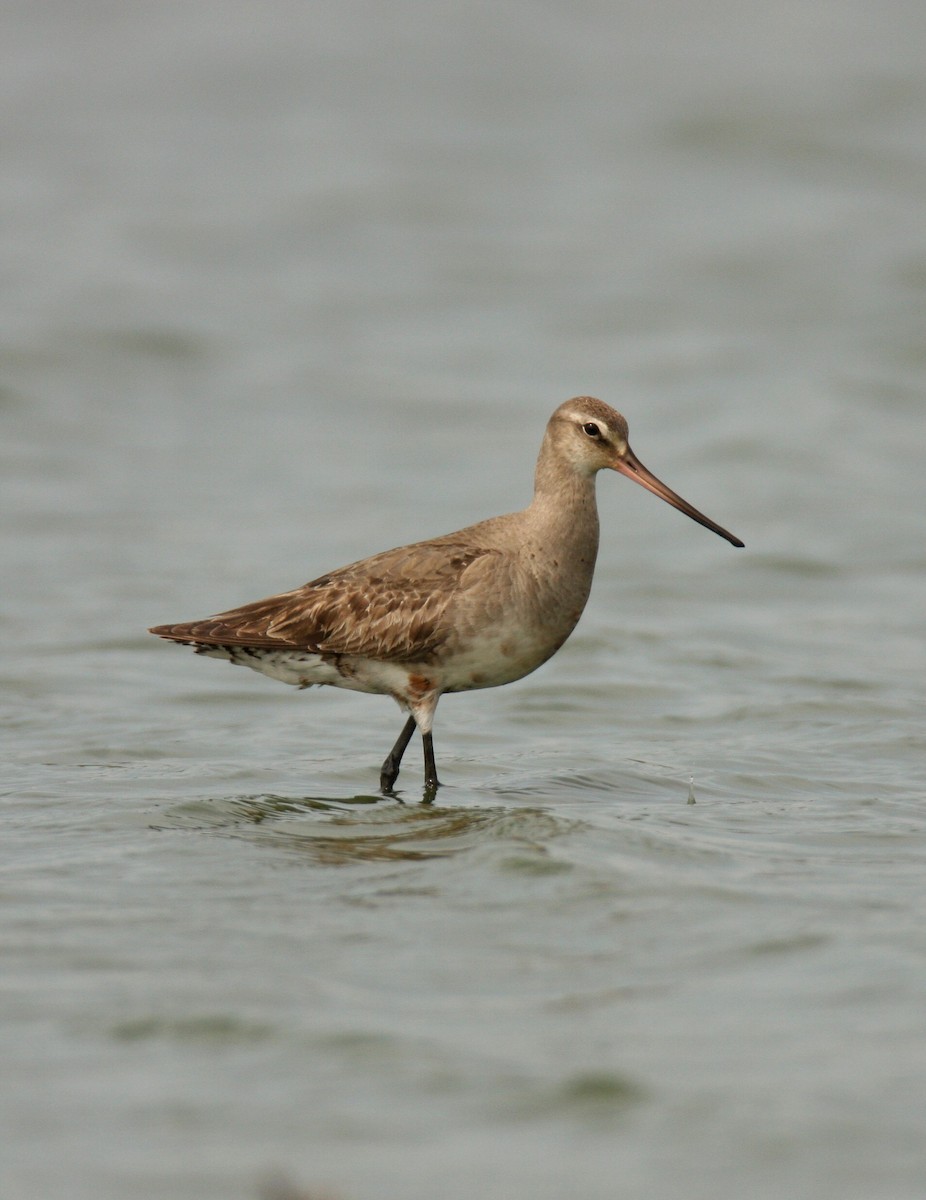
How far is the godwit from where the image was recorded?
8.41 meters

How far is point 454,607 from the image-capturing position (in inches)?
330

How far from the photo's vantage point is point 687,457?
1764 cm

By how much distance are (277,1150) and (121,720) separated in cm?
589

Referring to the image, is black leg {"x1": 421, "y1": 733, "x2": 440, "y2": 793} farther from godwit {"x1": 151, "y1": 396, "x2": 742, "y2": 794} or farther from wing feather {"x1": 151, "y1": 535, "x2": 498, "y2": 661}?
wing feather {"x1": 151, "y1": 535, "x2": 498, "y2": 661}

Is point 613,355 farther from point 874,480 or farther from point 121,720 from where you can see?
point 121,720

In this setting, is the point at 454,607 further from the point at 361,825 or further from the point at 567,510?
A: the point at 361,825

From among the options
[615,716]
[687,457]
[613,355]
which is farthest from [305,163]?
[615,716]

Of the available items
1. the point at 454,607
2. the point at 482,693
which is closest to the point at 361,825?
the point at 454,607

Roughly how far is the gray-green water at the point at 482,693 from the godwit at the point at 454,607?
580 mm

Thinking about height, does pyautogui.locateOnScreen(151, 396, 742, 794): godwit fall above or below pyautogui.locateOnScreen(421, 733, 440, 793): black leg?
above

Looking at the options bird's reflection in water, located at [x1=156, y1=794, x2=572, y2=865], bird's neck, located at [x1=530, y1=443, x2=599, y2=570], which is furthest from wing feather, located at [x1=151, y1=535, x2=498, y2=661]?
bird's reflection in water, located at [x1=156, y1=794, x2=572, y2=865]

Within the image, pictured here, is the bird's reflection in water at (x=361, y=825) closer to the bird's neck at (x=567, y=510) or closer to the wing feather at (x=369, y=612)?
the wing feather at (x=369, y=612)

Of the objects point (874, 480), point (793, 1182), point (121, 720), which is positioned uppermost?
point (874, 480)

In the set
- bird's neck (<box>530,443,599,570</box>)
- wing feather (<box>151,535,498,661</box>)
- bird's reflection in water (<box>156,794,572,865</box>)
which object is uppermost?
bird's neck (<box>530,443,599,570</box>)
